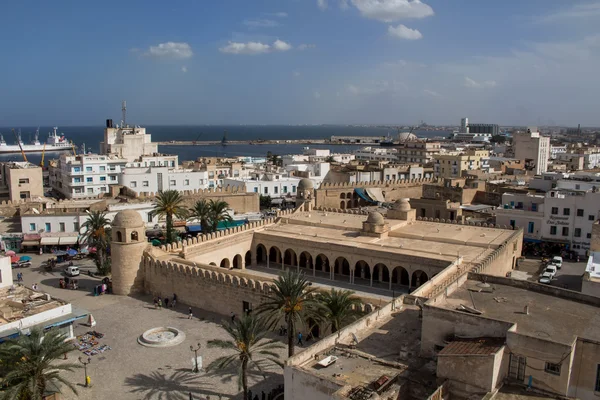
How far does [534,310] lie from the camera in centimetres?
1578

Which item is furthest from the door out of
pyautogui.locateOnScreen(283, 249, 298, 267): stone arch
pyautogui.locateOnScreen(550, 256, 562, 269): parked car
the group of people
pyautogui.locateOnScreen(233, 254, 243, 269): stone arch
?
pyautogui.locateOnScreen(233, 254, 243, 269): stone arch

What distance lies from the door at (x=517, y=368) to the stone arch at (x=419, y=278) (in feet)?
53.0

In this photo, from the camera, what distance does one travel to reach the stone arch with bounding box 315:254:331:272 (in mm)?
34875

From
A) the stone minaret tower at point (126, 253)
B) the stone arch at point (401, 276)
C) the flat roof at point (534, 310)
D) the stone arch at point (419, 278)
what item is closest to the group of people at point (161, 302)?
the stone minaret tower at point (126, 253)

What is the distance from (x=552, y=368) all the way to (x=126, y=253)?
23848mm

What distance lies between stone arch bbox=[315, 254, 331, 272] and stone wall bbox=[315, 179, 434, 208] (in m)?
21.5

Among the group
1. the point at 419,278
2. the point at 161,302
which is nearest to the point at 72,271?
the point at 161,302

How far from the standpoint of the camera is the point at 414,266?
30.0 m

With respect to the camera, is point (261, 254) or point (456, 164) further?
point (456, 164)

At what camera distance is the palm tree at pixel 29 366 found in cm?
1570

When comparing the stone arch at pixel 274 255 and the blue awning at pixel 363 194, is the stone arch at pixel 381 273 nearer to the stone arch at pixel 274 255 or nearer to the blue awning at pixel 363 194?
the stone arch at pixel 274 255

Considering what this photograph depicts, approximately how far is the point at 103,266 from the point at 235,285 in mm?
12164

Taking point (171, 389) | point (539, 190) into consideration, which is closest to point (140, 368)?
point (171, 389)

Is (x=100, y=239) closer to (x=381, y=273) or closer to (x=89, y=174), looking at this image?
(x=381, y=273)
